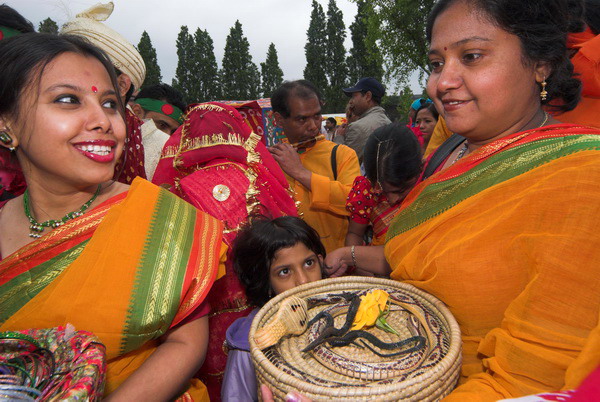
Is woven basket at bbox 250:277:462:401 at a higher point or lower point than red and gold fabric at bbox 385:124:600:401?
lower

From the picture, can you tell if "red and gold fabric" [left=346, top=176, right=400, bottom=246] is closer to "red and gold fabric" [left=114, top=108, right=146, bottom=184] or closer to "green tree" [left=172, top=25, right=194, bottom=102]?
"red and gold fabric" [left=114, top=108, right=146, bottom=184]

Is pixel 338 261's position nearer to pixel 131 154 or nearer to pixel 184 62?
pixel 131 154

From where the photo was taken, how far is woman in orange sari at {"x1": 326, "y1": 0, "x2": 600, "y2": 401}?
964 millimetres

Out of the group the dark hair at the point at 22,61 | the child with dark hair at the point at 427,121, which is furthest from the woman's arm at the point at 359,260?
the child with dark hair at the point at 427,121

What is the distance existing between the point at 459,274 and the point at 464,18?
0.85 metres

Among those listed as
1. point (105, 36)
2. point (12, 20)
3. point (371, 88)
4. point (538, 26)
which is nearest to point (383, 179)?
point (538, 26)

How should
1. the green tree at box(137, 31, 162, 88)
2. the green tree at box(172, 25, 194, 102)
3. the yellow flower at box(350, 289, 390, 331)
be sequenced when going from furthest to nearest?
1. the green tree at box(172, 25, 194, 102)
2. the green tree at box(137, 31, 162, 88)
3. the yellow flower at box(350, 289, 390, 331)

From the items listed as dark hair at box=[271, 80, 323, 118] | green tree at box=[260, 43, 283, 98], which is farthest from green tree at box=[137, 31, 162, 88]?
dark hair at box=[271, 80, 323, 118]

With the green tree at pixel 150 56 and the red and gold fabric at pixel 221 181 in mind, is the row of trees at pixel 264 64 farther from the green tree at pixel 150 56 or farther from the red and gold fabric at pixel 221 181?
the red and gold fabric at pixel 221 181

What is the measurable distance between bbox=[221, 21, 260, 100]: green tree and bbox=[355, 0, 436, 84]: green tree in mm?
→ 14514

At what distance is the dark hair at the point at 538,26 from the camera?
126cm

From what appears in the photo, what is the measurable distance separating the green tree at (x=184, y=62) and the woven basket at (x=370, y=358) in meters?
33.4

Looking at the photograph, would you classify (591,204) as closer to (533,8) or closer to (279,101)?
(533,8)

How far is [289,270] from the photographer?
2193mm
